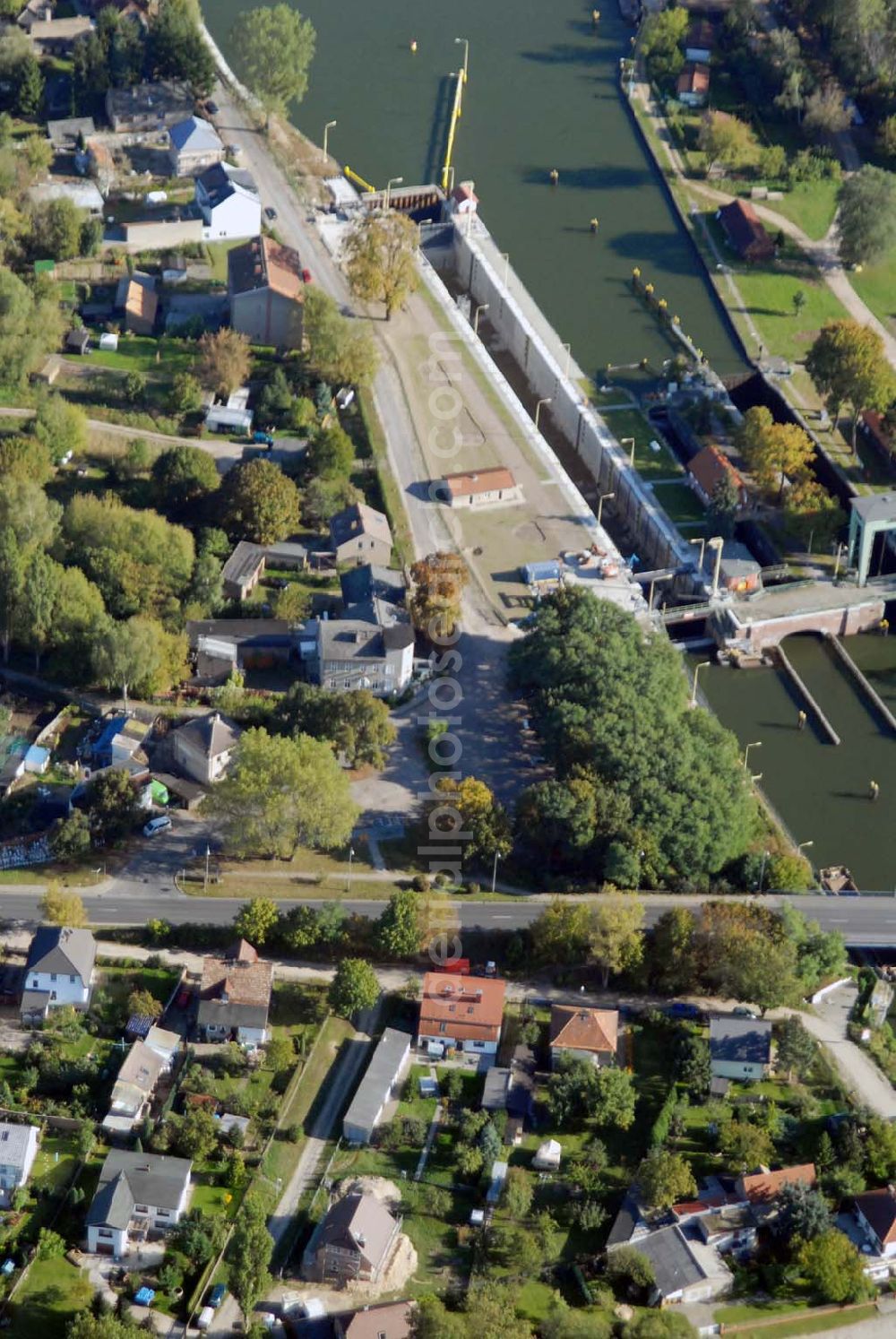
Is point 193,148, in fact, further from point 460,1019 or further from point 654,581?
point 460,1019

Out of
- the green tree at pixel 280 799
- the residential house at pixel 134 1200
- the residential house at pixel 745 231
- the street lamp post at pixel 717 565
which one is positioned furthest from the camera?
the residential house at pixel 745 231

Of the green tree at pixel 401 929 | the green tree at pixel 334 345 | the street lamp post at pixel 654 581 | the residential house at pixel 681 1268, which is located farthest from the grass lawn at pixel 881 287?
the residential house at pixel 681 1268

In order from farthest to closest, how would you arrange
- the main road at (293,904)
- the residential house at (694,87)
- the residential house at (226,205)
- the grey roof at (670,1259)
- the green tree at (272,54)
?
the residential house at (694,87), the green tree at (272,54), the residential house at (226,205), the main road at (293,904), the grey roof at (670,1259)

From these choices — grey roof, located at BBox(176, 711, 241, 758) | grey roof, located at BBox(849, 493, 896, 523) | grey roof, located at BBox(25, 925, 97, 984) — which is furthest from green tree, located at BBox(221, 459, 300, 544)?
grey roof, located at BBox(25, 925, 97, 984)

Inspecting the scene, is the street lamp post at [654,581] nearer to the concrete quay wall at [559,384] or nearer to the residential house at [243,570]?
the concrete quay wall at [559,384]

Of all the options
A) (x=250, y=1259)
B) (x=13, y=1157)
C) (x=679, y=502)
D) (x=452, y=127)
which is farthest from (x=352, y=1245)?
(x=452, y=127)

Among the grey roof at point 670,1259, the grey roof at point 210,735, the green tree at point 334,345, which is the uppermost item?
the green tree at point 334,345

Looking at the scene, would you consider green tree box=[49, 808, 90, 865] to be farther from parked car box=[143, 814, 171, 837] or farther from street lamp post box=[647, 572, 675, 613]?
street lamp post box=[647, 572, 675, 613]
